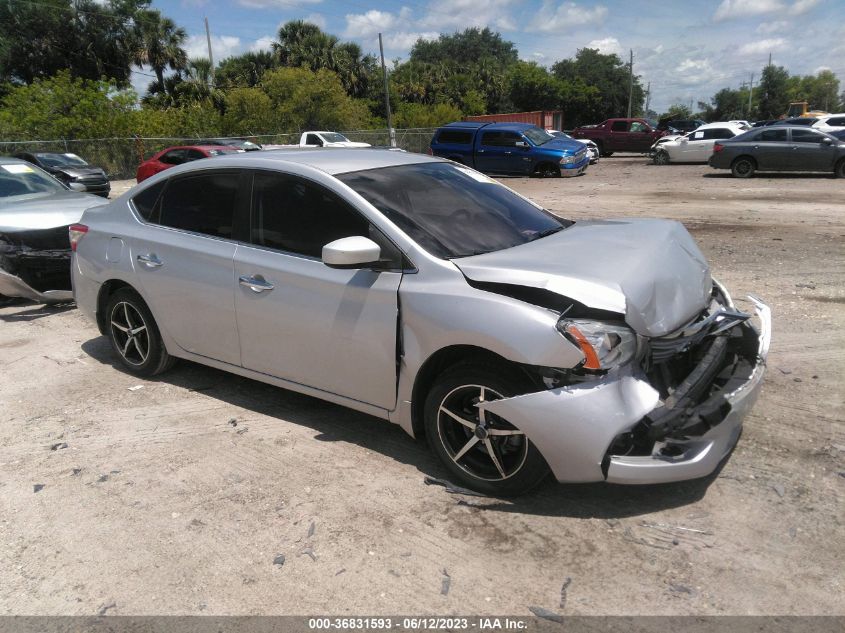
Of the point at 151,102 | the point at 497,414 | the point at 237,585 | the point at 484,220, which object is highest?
the point at 151,102

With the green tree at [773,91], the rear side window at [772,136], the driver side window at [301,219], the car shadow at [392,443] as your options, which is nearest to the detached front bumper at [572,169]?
the rear side window at [772,136]

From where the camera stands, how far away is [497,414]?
10.5 feet

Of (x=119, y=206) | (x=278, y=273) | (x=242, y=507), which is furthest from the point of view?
(x=119, y=206)

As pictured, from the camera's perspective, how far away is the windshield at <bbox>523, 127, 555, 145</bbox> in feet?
77.4

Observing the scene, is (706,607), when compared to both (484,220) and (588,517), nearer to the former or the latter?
(588,517)

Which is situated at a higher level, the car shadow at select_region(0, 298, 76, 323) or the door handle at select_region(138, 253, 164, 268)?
the door handle at select_region(138, 253, 164, 268)

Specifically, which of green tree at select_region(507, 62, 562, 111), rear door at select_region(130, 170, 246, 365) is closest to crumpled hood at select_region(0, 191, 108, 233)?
rear door at select_region(130, 170, 246, 365)

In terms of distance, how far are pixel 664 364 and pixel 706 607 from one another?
1.13 m

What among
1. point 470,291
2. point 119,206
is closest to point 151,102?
point 119,206

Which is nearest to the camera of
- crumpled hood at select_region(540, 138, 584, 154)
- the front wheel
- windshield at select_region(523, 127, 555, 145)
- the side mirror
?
the side mirror

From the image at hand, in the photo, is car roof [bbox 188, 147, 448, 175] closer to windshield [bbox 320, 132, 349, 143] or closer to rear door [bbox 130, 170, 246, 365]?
rear door [bbox 130, 170, 246, 365]

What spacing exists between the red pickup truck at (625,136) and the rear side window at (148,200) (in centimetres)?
3272

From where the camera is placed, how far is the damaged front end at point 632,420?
300 cm

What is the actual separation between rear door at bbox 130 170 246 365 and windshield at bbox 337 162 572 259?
39.7 inches
